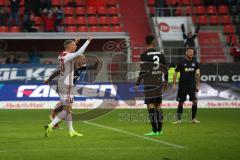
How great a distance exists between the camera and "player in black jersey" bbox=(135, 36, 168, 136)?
54.1ft

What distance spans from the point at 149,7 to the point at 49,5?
21.0 ft

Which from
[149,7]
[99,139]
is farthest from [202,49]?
[99,139]

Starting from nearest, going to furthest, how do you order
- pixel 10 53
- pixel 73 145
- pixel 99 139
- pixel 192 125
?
pixel 73 145, pixel 99 139, pixel 192 125, pixel 10 53

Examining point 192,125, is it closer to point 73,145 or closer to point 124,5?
point 73,145

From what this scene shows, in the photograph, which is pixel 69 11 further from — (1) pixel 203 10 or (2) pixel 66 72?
(2) pixel 66 72

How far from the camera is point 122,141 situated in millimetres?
14906

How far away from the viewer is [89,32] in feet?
110

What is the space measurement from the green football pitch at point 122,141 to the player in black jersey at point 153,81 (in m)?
0.47

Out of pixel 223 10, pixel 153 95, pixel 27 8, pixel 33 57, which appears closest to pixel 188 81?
pixel 153 95

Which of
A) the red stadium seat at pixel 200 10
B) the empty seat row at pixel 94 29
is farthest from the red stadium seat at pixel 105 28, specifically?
the red stadium seat at pixel 200 10

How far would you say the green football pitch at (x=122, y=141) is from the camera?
40.3ft

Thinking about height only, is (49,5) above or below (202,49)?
above

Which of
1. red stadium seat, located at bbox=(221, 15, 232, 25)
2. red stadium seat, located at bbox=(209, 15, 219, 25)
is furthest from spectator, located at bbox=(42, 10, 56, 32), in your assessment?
red stadium seat, located at bbox=(221, 15, 232, 25)

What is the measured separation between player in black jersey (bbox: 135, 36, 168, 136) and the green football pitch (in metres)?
0.47
